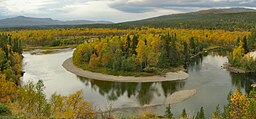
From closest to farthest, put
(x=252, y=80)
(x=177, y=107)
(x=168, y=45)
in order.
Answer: (x=177, y=107) < (x=252, y=80) < (x=168, y=45)

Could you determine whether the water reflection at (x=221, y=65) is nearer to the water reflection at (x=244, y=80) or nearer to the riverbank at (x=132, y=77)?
the water reflection at (x=244, y=80)

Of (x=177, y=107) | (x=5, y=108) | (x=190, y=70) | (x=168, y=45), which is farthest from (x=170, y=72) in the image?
(x=5, y=108)

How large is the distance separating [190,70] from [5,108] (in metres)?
66.0

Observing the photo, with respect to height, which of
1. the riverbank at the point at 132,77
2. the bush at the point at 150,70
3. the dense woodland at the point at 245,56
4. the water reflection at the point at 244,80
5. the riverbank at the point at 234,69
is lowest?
the water reflection at the point at 244,80

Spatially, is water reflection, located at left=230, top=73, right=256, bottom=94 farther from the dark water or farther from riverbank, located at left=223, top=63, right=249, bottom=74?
riverbank, located at left=223, top=63, right=249, bottom=74

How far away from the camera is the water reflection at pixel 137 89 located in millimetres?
56750

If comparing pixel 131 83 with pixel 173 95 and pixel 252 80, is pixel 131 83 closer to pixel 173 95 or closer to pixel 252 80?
pixel 173 95

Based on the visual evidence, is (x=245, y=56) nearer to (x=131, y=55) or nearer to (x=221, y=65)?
(x=221, y=65)

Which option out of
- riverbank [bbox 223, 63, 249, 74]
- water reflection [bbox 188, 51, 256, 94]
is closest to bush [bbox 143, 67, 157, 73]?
water reflection [bbox 188, 51, 256, 94]

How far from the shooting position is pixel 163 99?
55.2m

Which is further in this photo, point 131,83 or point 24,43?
point 24,43

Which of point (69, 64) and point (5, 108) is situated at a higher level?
point (5, 108)

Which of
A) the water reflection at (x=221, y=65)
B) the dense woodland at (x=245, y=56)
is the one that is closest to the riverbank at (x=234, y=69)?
the dense woodland at (x=245, y=56)

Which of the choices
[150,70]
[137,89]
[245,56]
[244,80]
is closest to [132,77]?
[150,70]
